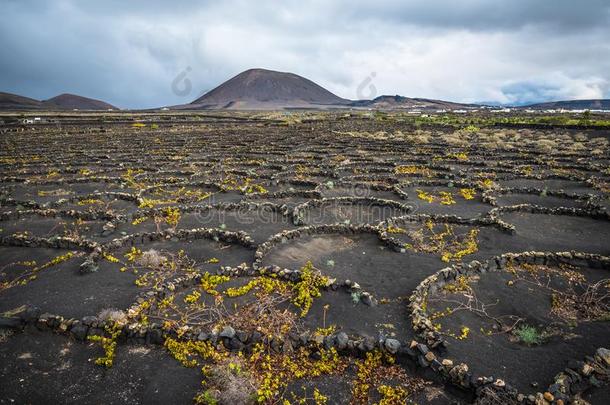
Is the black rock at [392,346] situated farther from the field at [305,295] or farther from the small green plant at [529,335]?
the small green plant at [529,335]

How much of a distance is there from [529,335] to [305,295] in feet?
18.5

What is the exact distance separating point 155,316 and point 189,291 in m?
1.58

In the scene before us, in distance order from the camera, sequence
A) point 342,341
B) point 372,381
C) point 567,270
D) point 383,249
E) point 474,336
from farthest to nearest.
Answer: point 383,249 < point 567,270 < point 474,336 < point 342,341 < point 372,381

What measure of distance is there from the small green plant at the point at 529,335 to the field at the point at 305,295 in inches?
1.4

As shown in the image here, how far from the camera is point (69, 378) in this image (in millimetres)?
7961

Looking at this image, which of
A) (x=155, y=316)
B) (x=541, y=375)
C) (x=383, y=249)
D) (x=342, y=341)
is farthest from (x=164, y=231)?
(x=541, y=375)

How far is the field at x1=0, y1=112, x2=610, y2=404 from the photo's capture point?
7.81m

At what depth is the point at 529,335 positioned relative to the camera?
913 cm

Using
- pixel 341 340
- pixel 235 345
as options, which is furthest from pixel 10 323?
pixel 341 340

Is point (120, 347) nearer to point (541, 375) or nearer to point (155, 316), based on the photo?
point (155, 316)

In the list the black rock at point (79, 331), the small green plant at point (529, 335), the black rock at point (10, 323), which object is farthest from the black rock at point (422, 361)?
the black rock at point (10, 323)

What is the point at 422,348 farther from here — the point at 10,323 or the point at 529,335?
the point at 10,323

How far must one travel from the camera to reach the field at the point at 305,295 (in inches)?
307

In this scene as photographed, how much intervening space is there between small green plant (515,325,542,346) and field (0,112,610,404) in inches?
1.4
